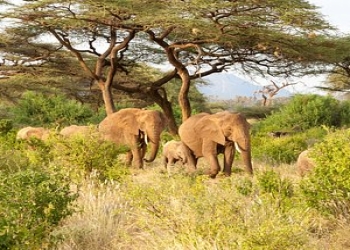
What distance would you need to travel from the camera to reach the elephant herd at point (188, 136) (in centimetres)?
941

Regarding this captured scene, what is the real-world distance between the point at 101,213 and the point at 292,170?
212 inches

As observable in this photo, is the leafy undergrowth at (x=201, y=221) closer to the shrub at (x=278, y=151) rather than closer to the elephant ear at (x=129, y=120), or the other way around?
the elephant ear at (x=129, y=120)

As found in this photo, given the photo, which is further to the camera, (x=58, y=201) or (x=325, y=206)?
(x=325, y=206)

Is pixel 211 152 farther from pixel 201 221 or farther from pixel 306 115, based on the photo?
pixel 306 115

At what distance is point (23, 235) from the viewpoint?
13.7ft

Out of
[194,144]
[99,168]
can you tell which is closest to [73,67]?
[194,144]

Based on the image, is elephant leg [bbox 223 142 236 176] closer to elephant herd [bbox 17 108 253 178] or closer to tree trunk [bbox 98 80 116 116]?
elephant herd [bbox 17 108 253 178]

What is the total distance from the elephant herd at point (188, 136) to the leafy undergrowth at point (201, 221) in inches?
113

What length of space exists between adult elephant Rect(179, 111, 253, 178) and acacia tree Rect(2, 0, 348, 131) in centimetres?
516

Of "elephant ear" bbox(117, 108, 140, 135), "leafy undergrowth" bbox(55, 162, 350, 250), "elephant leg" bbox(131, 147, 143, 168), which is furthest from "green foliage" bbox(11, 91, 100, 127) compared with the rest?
"leafy undergrowth" bbox(55, 162, 350, 250)

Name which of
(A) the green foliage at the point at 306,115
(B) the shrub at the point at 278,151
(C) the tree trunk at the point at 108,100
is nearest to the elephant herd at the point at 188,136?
(B) the shrub at the point at 278,151

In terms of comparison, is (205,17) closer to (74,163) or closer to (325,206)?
(74,163)

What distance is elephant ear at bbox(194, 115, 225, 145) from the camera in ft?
31.5

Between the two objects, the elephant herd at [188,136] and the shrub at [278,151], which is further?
the shrub at [278,151]
